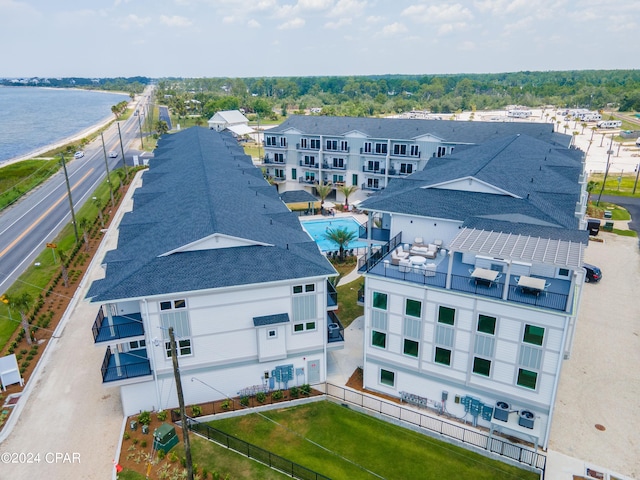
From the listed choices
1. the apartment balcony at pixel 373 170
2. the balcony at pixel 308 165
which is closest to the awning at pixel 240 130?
the balcony at pixel 308 165

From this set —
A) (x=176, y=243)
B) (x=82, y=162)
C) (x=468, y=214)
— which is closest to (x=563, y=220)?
(x=468, y=214)

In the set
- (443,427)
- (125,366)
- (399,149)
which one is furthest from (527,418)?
(399,149)

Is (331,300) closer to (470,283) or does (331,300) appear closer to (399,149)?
(470,283)

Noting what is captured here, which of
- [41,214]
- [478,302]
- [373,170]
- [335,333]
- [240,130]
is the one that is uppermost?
[240,130]

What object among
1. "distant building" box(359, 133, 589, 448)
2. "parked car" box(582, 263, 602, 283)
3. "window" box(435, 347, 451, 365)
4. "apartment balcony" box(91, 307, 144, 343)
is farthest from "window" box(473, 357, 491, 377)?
"parked car" box(582, 263, 602, 283)

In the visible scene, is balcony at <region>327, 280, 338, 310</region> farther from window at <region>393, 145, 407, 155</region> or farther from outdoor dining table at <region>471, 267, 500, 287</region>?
window at <region>393, 145, 407, 155</region>

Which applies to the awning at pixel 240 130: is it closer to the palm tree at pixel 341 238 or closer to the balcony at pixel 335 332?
the palm tree at pixel 341 238
